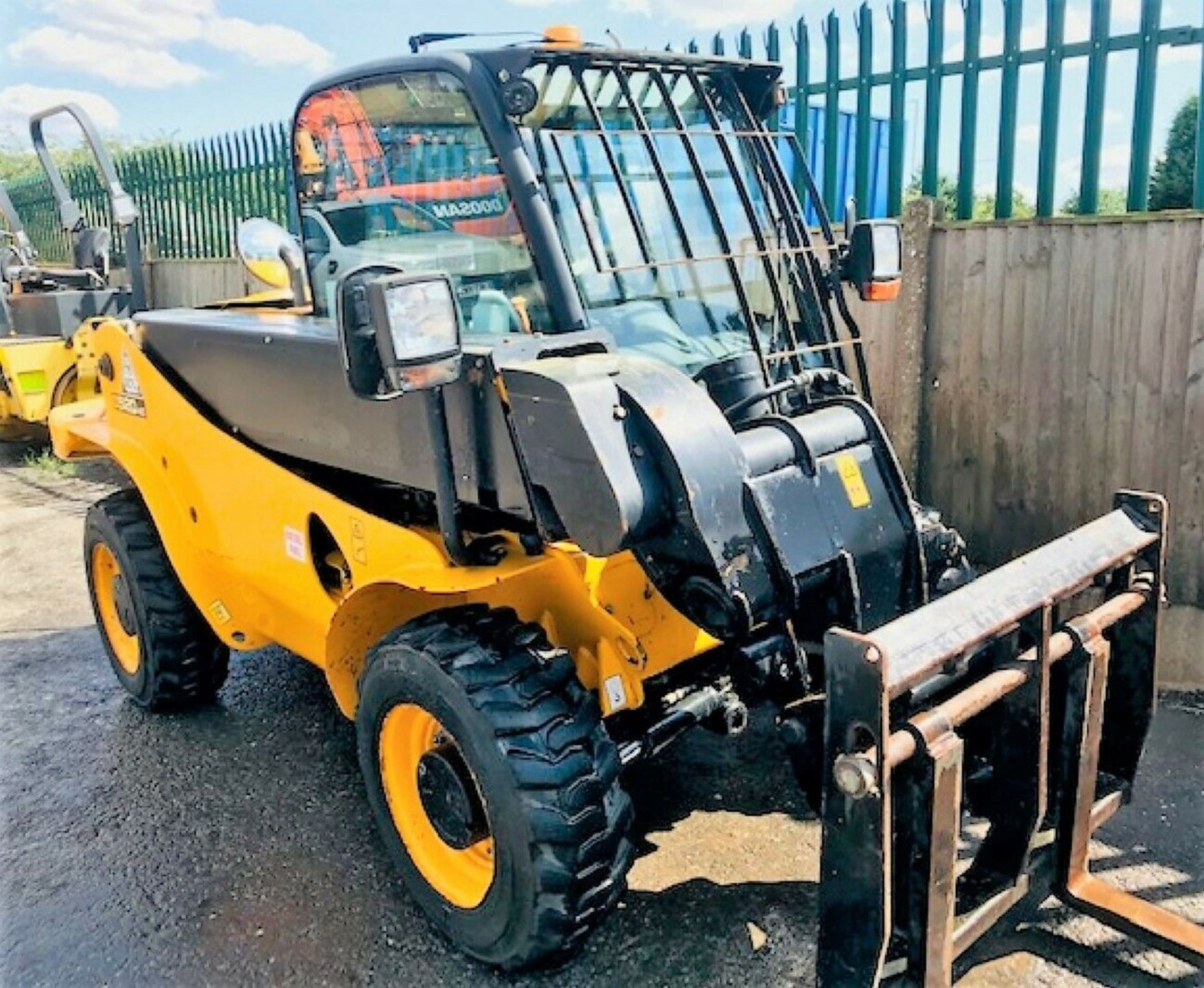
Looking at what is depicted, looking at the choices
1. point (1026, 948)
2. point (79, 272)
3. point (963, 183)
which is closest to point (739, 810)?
point (1026, 948)

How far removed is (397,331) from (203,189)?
933 centimetres

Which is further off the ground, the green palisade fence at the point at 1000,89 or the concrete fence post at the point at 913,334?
the green palisade fence at the point at 1000,89

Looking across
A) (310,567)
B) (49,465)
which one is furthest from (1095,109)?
(49,465)

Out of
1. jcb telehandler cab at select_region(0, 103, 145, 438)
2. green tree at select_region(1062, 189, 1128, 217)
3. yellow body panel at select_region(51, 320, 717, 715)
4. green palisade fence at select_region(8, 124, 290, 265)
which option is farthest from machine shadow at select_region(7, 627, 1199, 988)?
green palisade fence at select_region(8, 124, 290, 265)

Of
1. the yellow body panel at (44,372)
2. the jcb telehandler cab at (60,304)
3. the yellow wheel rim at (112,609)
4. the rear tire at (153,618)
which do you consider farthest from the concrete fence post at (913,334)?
the yellow body panel at (44,372)

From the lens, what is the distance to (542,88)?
299 cm

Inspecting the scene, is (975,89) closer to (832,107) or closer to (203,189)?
(832,107)

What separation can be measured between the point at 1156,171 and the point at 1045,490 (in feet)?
12.1

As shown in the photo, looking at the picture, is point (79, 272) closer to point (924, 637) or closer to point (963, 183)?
point (963, 183)

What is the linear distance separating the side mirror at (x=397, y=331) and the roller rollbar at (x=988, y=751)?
3.31 feet

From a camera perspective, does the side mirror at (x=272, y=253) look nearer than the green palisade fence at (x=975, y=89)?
Yes

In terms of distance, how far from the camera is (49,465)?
962 centimetres

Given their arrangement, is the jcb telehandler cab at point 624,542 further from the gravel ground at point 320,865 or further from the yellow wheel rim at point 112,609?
the yellow wheel rim at point 112,609

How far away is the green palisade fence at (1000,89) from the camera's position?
178 inches
